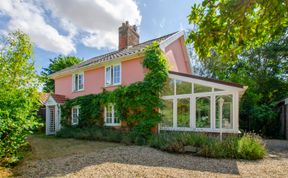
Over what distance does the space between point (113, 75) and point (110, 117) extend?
318cm

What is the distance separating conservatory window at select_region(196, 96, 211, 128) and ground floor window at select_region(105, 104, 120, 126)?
586 centimetres

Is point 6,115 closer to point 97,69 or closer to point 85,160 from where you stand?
point 85,160

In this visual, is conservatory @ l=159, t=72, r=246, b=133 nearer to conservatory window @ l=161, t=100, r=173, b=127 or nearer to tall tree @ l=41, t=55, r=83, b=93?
conservatory window @ l=161, t=100, r=173, b=127

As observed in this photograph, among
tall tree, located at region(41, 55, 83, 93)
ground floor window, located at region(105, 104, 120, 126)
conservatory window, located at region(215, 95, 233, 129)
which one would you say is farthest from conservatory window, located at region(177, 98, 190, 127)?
tall tree, located at region(41, 55, 83, 93)

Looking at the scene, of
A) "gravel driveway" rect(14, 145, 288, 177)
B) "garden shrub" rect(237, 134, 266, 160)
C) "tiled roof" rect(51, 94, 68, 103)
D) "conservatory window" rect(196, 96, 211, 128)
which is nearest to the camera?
"gravel driveway" rect(14, 145, 288, 177)

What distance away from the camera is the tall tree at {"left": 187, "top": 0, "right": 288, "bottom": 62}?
3.67m

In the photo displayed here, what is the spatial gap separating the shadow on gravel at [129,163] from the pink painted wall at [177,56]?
26.9 feet

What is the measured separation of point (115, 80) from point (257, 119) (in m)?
13.1

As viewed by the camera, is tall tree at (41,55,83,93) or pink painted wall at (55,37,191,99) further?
tall tree at (41,55,83,93)

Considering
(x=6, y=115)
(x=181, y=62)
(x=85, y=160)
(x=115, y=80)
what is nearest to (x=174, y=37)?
(x=181, y=62)

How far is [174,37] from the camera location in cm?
1552

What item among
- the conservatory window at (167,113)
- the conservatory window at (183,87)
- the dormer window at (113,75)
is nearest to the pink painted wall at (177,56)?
the conservatory window at (183,87)

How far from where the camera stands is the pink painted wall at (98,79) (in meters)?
14.4

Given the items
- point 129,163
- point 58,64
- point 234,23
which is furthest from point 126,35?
point 58,64
